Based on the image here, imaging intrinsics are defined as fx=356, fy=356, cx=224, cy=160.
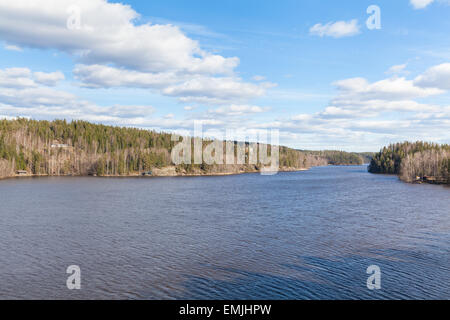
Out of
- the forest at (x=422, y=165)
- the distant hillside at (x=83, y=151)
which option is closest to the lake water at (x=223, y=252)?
the forest at (x=422, y=165)

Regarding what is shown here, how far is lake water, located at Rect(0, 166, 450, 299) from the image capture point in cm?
2125

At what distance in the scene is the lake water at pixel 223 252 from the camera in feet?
69.7

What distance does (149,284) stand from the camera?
22.0 metres

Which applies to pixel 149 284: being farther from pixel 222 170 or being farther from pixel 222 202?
pixel 222 170

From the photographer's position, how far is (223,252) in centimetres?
2908

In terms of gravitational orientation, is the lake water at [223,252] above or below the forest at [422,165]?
below
